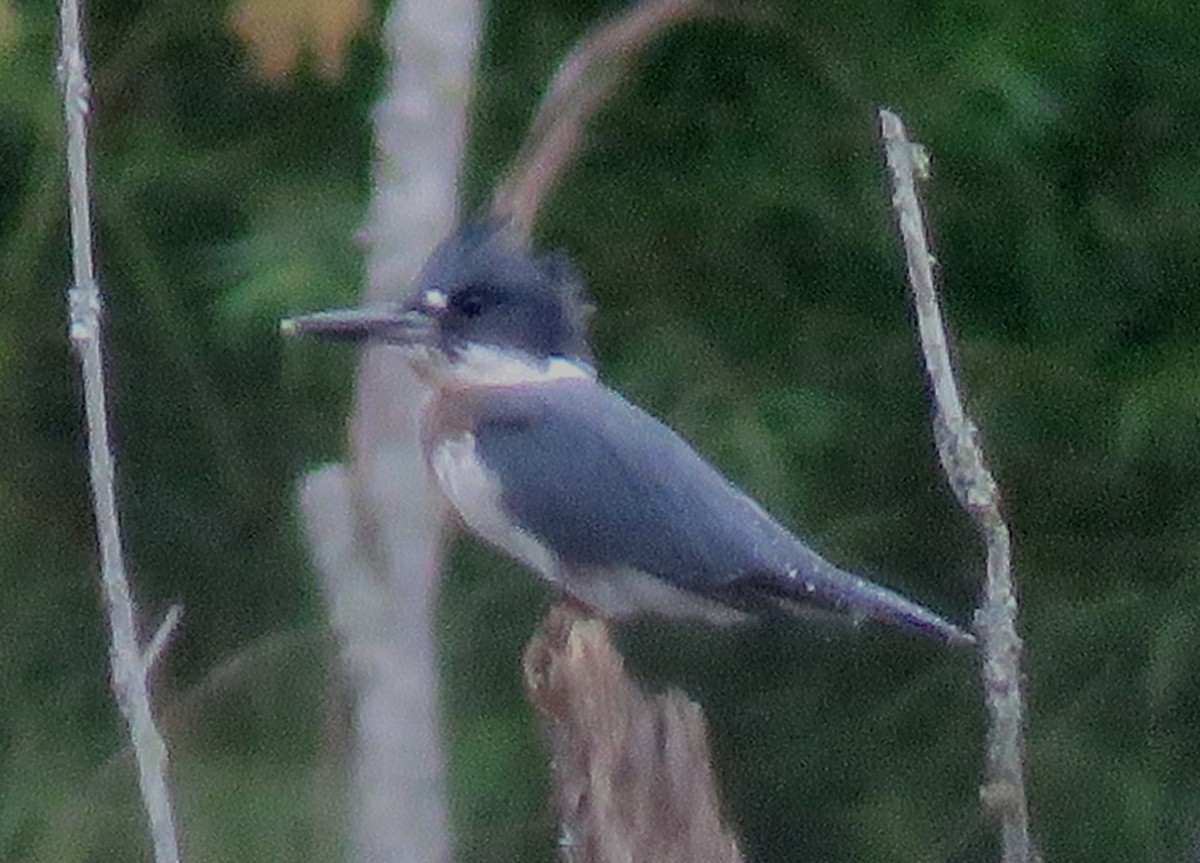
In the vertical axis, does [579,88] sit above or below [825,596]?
above

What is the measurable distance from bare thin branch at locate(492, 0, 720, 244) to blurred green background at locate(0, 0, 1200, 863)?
0.08m

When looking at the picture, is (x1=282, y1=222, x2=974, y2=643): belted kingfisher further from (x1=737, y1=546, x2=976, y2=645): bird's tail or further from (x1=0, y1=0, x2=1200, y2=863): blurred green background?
(x1=0, y1=0, x2=1200, y2=863): blurred green background

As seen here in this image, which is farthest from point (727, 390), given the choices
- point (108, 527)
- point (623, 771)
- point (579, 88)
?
point (108, 527)

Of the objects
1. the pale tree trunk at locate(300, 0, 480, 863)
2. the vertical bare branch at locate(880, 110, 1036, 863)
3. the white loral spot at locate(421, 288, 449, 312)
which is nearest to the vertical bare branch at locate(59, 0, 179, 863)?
the vertical bare branch at locate(880, 110, 1036, 863)

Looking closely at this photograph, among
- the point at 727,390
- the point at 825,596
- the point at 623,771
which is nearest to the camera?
the point at 623,771

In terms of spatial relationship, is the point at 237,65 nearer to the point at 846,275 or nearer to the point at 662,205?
the point at 662,205

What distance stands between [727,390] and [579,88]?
0.35 meters

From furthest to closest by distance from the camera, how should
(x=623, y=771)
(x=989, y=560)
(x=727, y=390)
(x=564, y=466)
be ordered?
(x=727, y=390), (x=564, y=466), (x=623, y=771), (x=989, y=560)

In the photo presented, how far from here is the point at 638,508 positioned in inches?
55.3

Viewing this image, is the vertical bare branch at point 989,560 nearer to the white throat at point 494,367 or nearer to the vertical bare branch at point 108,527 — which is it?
the vertical bare branch at point 108,527

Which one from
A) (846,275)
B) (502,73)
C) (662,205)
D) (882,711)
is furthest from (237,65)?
(882,711)

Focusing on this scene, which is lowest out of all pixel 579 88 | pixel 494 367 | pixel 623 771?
pixel 623 771

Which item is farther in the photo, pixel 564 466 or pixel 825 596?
pixel 564 466

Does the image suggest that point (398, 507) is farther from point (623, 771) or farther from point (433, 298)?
point (623, 771)
